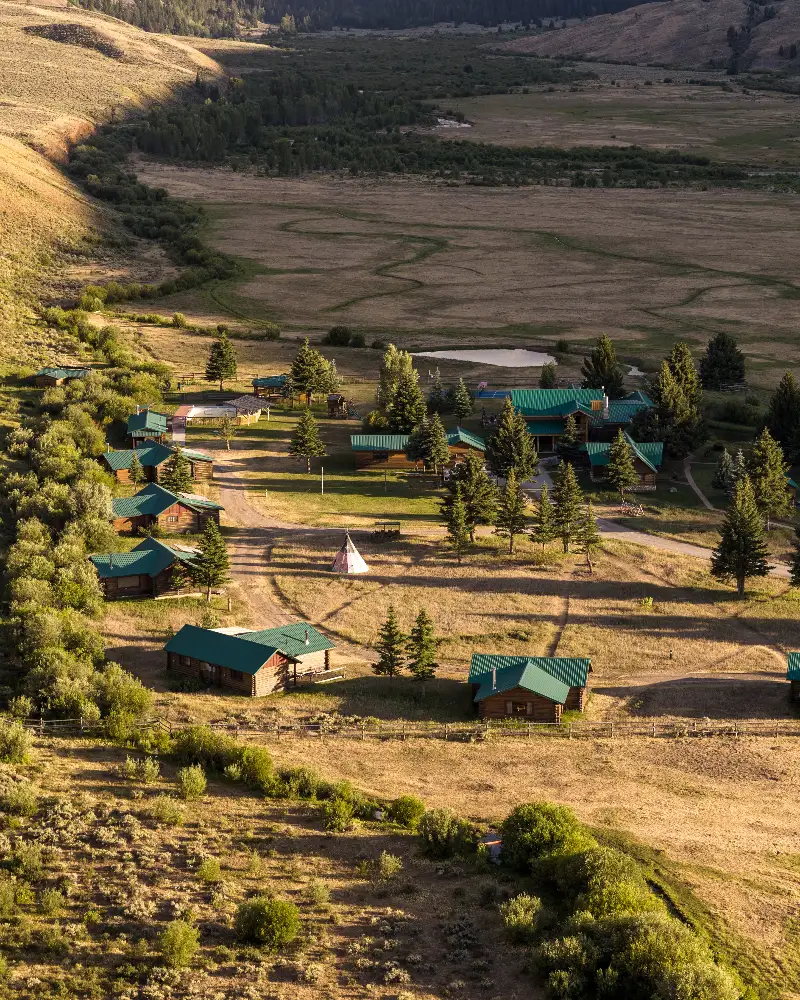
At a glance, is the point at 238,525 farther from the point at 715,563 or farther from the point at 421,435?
the point at 715,563

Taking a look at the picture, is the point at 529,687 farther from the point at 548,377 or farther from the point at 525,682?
the point at 548,377

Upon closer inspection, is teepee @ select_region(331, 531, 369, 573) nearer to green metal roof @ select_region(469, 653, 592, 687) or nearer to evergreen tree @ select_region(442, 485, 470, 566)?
evergreen tree @ select_region(442, 485, 470, 566)

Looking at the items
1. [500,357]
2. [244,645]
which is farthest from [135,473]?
[500,357]

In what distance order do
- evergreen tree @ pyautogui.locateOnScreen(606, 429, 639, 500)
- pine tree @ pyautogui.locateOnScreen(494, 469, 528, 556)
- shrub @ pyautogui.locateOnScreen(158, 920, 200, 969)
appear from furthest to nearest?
evergreen tree @ pyautogui.locateOnScreen(606, 429, 639, 500) < pine tree @ pyautogui.locateOnScreen(494, 469, 528, 556) < shrub @ pyautogui.locateOnScreen(158, 920, 200, 969)

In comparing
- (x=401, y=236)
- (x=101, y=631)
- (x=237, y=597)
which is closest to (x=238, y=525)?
(x=237, y=597)

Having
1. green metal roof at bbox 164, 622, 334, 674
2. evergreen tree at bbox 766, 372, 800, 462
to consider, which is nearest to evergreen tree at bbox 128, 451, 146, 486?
green metal roof at bbox 164, 622, 334, 674

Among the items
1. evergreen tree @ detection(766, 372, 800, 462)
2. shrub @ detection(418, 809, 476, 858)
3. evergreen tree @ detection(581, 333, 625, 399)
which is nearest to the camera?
shrub @ detection(418, 809, 476, 858)
